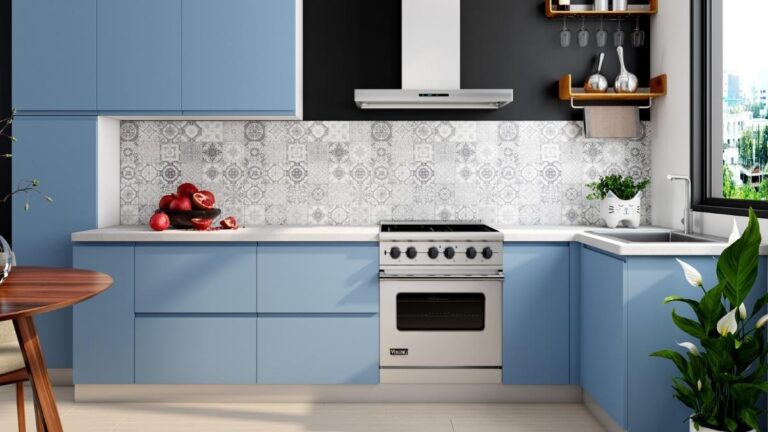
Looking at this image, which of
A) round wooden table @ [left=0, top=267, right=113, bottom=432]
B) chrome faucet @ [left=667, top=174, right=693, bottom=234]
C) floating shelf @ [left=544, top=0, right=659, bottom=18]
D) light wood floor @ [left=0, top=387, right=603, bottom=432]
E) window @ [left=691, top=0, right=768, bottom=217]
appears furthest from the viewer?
floating shelf @ [left=544, top=0, right=659, bottom=18]

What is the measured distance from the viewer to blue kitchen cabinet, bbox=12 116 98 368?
3.63m

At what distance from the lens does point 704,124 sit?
342 centimetres

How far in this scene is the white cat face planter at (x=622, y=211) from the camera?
3.70 metres

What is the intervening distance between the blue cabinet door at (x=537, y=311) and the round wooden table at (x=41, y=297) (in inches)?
78.7

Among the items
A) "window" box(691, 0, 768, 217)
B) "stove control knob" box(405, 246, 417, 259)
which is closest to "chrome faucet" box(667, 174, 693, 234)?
"window" box(691, 0, 768, 217)

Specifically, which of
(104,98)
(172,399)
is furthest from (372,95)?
(172,399)

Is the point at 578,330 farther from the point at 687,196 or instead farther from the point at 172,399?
the point at 172,399

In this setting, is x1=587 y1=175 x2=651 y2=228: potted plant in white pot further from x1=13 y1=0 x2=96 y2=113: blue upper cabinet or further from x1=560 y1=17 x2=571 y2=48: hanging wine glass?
x1=13 y1=0 x2=96 y2=113: blue upper cabinet

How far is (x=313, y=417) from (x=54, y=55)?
7.86ft

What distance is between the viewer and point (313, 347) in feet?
11.3

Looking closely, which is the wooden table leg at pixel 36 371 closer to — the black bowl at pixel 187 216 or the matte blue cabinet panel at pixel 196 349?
the matte blue cabinet panel at pixel 196 349

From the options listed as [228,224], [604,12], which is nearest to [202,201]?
[228,224]

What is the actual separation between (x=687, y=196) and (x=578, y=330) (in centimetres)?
88

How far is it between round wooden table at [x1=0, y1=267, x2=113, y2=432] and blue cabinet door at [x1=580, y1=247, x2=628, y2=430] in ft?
6.68
